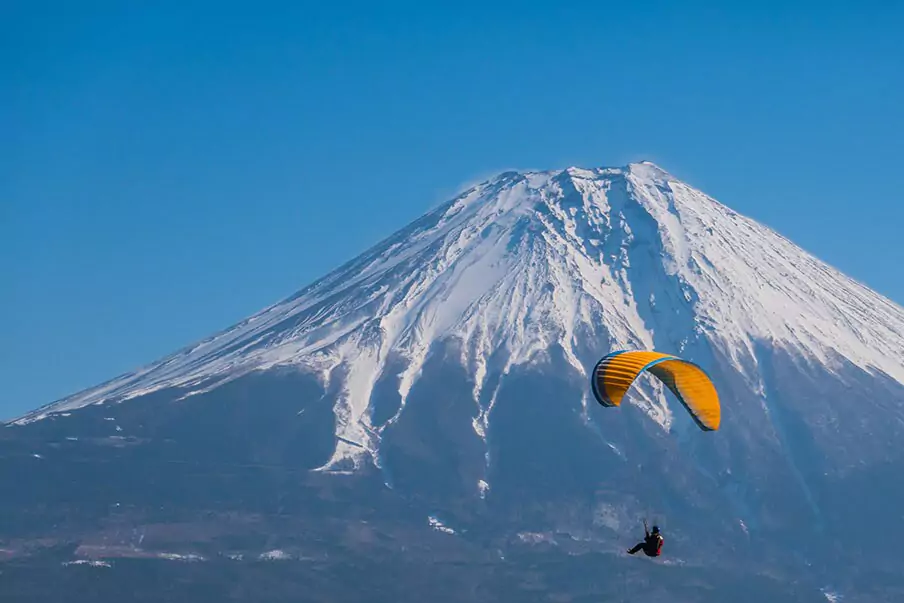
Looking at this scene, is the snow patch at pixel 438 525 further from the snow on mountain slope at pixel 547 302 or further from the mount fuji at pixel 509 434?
the snow on mountain slope at pixel 547 302

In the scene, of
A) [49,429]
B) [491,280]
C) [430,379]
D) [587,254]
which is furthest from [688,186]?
[49,429]

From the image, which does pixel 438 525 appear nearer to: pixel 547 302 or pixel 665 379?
pixel 547 302

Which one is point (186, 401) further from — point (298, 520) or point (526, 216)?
point (526, 216)

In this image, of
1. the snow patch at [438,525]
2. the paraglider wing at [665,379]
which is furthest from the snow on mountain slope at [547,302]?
the paraglider wing at [665,379]

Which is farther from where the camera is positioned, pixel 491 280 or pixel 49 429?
pixel 491 280

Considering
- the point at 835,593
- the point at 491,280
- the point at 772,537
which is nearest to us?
the point at 835,593

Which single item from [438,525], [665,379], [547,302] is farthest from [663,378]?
[547,302]

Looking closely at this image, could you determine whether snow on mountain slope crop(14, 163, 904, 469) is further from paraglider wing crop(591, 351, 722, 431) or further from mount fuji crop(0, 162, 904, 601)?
paraglider wing crop(591, 351, 722, 431)

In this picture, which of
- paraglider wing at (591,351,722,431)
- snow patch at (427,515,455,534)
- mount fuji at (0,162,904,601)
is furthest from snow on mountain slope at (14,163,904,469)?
paraglider wing at (591,351,722,431)
